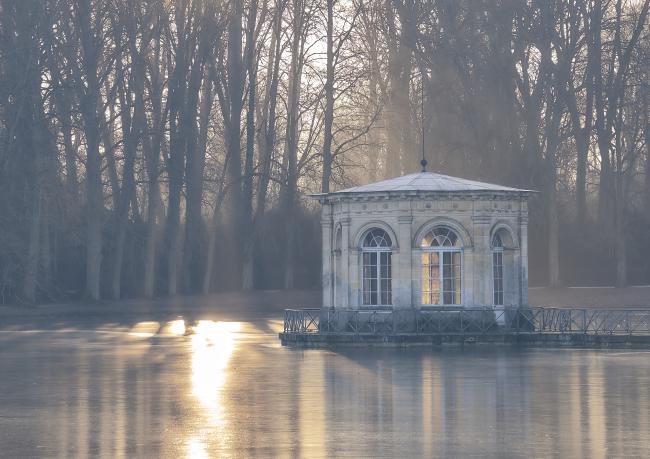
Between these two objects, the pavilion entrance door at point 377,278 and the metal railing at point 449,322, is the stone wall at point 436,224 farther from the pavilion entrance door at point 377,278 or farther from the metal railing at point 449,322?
the metal railing at point 449,322

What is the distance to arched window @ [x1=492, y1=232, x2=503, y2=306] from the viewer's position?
127 ft

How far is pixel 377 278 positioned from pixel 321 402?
16.7m

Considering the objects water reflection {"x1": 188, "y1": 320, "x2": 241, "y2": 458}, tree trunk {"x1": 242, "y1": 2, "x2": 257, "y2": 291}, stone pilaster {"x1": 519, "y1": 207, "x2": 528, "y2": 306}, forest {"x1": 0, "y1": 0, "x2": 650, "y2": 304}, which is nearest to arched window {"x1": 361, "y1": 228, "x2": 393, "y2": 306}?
stone pilaster {"x1": 519, "y1": 207, "x2": 528, "y2": 306}

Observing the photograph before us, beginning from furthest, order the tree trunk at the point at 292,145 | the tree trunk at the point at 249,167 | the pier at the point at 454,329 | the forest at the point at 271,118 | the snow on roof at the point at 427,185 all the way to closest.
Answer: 1. the tree trunk at the point at 292,145
2. the tree trunk at the point at 249,167
3. the forest at the point at 271,118
4. the snow on roof at the point at 427,185
5. the pier at the point at 454,329

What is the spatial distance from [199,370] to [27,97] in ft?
102

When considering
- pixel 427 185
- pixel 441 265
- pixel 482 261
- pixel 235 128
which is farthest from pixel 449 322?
pixel 235 128

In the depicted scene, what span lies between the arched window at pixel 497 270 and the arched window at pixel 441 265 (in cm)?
119

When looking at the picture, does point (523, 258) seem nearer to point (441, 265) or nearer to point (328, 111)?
point (441, 265)

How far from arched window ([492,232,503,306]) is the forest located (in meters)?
19.9

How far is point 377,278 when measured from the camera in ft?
128

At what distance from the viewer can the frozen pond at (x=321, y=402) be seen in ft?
56.9

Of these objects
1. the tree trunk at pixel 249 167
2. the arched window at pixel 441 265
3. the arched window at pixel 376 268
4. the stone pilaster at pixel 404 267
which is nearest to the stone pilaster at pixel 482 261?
the arched window at pixel 441 265

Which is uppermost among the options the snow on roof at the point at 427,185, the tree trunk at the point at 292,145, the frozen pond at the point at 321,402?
the tree trunk at the point at 292,145

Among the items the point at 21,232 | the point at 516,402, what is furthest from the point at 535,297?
the point at 516,402
